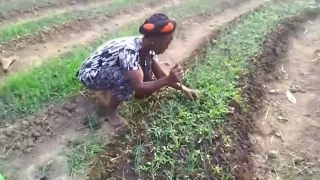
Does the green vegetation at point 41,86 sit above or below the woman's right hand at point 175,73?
below

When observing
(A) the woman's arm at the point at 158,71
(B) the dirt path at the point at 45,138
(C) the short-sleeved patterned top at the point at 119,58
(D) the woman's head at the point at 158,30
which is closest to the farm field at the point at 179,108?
(B) the dirt path at the point at 45,138

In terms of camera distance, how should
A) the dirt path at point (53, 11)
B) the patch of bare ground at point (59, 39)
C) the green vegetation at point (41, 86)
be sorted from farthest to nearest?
1. the dirt path at point (53, 11)
2. the patch of bare ground at point (59, 39)
3. the green vegetation at point (41, 86)

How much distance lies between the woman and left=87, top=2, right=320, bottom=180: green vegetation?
0.66 feet

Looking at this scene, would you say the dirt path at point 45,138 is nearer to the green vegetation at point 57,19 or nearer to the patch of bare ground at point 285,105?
the patch of bare ground at point 285,105

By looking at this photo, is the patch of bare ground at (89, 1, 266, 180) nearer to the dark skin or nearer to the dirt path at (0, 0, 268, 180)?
the dirt path at (0, 0, 268, 180)

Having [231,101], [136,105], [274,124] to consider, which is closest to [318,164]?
[274,124]

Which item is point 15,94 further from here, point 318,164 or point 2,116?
point 318,164

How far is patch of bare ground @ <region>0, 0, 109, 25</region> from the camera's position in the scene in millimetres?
6344

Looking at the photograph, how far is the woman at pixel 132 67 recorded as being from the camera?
350cm

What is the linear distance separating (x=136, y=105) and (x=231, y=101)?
827 millimetres

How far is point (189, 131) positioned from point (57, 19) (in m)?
3.19

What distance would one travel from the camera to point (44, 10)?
22.0 feet

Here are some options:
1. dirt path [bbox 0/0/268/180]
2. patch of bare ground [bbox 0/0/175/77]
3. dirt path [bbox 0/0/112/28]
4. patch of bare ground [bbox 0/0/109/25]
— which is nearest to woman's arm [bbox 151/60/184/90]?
dirt path [bbox 0/0/268/180]

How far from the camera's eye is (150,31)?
11.4ft
